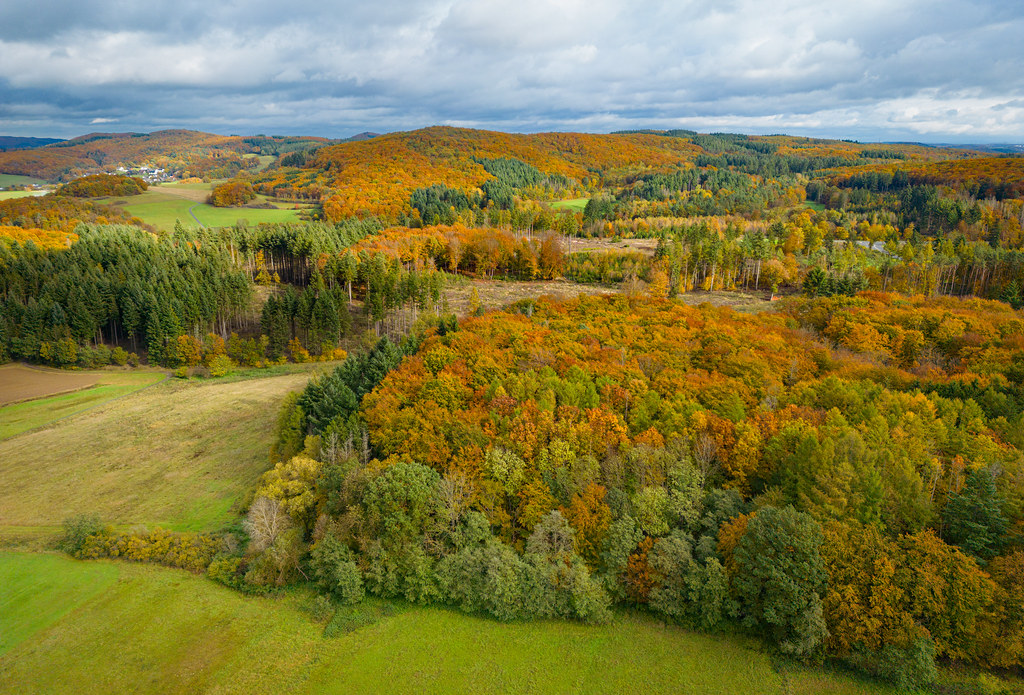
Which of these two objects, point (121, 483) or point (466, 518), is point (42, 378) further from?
point (466, 518)

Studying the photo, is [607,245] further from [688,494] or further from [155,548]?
[155,548]

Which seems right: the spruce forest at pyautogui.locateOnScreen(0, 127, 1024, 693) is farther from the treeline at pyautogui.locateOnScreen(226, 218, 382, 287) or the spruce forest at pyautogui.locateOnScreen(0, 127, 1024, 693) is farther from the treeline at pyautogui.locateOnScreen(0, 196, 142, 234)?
the treeline at pyautogui.locateOnScreen(0, 196, 142, 234)

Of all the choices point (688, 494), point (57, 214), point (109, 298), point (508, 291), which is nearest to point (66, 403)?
point (109, 298)

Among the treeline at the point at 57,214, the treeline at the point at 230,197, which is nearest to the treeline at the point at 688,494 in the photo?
the treeline at the point at 57,214

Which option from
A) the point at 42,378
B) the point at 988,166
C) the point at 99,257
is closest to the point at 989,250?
the point at 988,166

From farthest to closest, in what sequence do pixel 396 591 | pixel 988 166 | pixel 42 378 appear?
pixel 988 166 → pixel 42 378 → pixel 396 591

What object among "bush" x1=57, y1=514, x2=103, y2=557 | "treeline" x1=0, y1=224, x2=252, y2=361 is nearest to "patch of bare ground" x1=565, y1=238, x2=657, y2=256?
"treeline" x1=0, y1=224, x2=252, y2=361

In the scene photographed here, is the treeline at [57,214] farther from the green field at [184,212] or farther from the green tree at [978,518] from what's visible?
the green tree at [978,518]
